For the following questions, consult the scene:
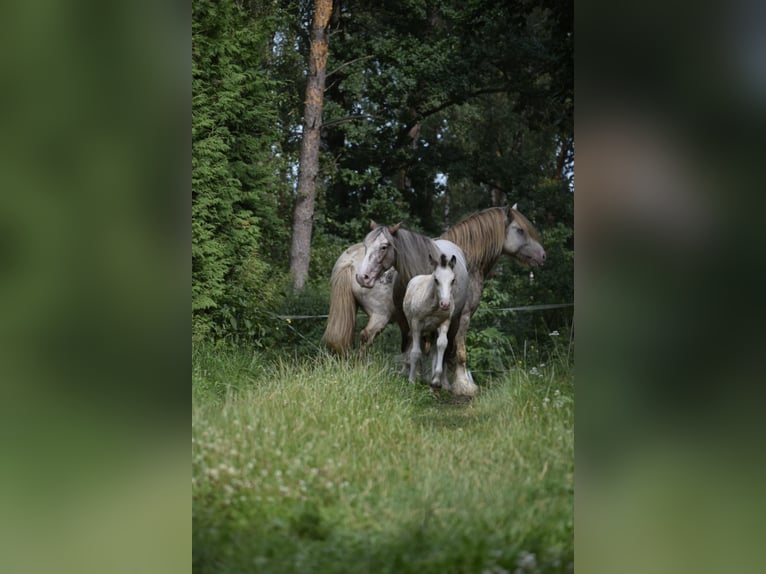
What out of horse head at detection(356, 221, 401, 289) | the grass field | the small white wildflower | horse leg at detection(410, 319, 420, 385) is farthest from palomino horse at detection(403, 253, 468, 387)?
the small white wildflower

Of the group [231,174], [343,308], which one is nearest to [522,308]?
[343,308]

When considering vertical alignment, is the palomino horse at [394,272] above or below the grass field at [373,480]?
above

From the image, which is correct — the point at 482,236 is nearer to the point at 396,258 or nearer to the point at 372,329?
the point at 396,258

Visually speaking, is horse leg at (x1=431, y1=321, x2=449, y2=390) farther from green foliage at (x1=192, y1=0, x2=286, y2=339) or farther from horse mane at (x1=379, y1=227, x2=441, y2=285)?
green foliage at (x1=192, y1=0, x2=286, y2=339)

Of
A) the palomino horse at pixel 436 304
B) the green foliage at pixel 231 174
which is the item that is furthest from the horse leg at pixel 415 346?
the green foliage at pixel 231 174

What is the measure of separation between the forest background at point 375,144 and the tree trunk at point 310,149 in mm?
43

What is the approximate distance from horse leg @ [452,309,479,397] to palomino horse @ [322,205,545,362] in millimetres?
88

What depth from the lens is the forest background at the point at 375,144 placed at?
4297 millimetres

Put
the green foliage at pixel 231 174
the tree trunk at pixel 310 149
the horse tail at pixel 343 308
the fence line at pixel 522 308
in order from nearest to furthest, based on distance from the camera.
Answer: the green foliage at pixel 231 174 < the fence line at pixel 522 308 < the tree trunk at pixel 310 149 < the horse tail at pixel 343 308

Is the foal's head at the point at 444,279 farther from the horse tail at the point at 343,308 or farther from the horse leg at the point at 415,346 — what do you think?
the horse tail at the point at 343,308

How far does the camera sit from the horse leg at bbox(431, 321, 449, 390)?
477 centimetres
